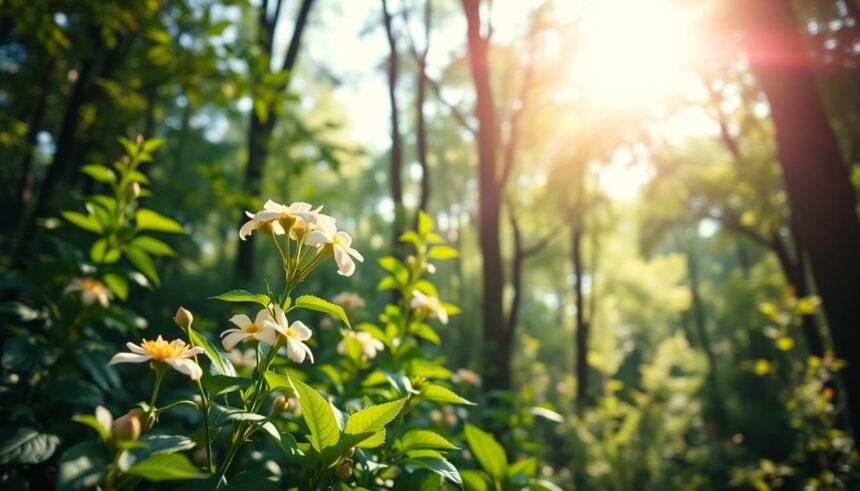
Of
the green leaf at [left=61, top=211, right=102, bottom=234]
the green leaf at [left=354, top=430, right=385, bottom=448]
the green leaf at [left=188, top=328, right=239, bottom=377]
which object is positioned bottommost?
the green leaf at [left=354, top=430, right=385, bottom=448]

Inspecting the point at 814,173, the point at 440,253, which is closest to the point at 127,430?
the point at 440,253

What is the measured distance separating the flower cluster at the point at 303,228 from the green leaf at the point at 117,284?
2.73ft

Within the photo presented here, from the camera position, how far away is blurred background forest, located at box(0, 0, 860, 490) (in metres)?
2.58

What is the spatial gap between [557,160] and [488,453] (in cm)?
741

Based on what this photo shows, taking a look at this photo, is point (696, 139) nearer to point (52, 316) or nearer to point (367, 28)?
point (367, 28)

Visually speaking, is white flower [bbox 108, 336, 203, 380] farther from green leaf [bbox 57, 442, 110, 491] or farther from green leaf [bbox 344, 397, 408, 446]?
green leaf [bbox 344, 397, 408, 446]

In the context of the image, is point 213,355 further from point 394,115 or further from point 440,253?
point 394,115

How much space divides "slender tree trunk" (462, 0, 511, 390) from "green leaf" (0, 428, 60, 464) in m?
3.48

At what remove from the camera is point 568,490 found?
5.02 metres

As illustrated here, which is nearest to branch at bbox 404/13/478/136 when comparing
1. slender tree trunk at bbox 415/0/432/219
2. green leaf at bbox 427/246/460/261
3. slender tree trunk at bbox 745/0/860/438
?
slender tree trunk at bbox 415/0/432/219

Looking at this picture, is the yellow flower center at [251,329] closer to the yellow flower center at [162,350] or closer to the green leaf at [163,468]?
the yellow flower center at [162,350]

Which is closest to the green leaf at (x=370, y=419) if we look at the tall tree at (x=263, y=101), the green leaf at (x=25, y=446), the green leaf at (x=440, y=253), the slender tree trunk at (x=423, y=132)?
the green leaf at (x=25, y=446)

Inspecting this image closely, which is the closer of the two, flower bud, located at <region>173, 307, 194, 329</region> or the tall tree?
flower bud, located at <region>173, 307, 194, 329</region>

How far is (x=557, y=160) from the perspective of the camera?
316 inches
